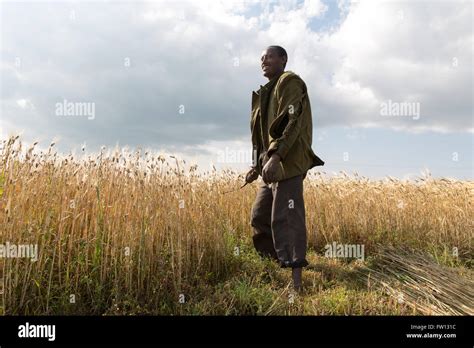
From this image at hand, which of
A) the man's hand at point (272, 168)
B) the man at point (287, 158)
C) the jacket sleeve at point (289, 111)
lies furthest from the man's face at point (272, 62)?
the man's hand at point (272, 168)

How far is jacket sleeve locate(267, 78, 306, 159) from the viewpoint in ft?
12.9

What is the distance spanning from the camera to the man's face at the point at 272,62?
14.3 ft

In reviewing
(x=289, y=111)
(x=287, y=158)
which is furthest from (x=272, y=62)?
(x=287, y=158)

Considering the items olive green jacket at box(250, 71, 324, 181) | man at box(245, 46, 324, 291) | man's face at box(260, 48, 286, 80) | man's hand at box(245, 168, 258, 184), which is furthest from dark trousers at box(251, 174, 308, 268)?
man's face at box(260, 48, 286, 80)

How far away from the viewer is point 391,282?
442 centimetres

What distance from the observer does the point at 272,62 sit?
171 inches

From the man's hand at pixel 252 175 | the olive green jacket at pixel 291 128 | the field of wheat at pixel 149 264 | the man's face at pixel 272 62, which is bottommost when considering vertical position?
the field of wheat at pixel 149 264

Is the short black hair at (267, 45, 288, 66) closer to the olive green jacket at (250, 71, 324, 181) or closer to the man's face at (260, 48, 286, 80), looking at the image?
the man's face at (260, 48, 286, 80)

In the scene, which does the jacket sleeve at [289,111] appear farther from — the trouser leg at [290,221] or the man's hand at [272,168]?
the trouser leg at [290,221]
